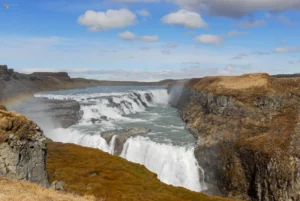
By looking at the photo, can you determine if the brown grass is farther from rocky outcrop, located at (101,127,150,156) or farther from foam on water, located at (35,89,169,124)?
foam on water, located at (35,89,169,124)

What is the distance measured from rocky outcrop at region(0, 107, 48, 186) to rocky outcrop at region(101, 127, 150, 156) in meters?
35.9

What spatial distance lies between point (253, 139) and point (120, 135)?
26.6 meters

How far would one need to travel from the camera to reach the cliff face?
48.7 meters

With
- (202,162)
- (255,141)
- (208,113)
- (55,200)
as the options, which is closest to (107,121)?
(208,113)

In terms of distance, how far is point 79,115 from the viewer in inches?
3757

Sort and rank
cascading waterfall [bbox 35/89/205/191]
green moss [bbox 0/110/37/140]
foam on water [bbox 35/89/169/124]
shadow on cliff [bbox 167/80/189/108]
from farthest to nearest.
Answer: shadow on cliff [bbox 167/80/189/108] → foam on water [bbox 35/89/169/124] → cascading waterfall [bbox 35/89/205/191] → green moss [bbox 0/110/37/140]

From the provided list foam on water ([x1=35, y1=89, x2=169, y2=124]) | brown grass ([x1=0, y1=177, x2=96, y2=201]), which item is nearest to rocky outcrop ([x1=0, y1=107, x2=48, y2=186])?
brown grass ([x1=0, y1=177, x2=96, y2=201])

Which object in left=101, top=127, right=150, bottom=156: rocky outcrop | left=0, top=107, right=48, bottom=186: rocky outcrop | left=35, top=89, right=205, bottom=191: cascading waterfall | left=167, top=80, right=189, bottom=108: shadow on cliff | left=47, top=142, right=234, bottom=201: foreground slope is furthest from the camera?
left=167, top=80, right=189, bottom=108: shadow on cliff

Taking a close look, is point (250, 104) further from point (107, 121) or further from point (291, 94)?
point (107, 121)

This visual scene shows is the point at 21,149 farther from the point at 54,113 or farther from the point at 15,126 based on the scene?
the point at 54,113

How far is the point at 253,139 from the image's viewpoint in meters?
55.7

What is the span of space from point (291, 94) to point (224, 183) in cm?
2409

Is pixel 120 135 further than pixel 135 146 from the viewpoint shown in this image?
Yes

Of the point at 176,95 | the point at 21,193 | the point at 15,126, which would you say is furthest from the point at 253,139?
the point at 176,95
